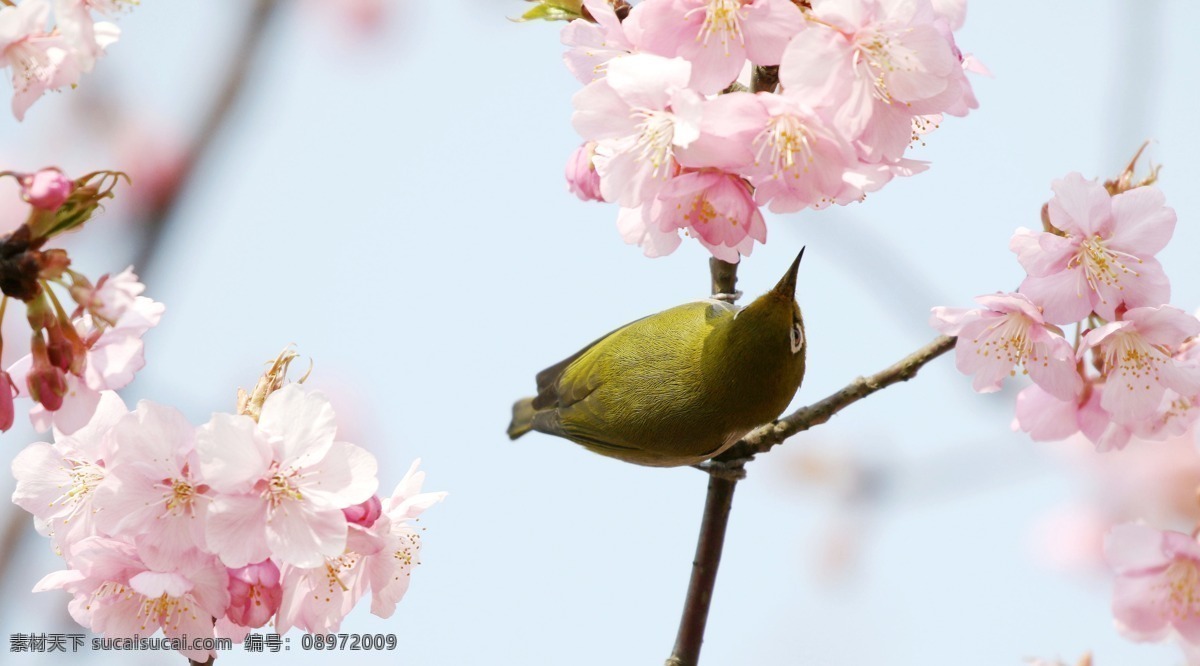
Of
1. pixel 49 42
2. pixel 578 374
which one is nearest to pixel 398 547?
pixel 49 42

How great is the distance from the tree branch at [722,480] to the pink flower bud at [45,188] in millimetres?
1691

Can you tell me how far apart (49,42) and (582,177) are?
117 centimetres

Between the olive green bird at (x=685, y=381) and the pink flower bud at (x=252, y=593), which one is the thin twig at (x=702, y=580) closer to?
the olive green bird at (x=685, y=381)

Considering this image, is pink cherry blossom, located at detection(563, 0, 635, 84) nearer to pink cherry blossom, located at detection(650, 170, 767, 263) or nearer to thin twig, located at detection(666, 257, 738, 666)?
pink cherry blossom, located at detection(650, 170, 767, 263)

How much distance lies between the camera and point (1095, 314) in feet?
7.23

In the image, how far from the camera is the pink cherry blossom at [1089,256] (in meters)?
2.13

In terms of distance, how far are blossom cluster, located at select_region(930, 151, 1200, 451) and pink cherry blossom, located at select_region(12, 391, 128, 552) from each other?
1716 mm

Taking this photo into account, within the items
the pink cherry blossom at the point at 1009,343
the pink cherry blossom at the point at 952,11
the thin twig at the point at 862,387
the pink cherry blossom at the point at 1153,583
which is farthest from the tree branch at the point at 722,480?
the pink cherry blossom at the point at 952,11

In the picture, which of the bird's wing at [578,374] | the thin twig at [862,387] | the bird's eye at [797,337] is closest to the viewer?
the thin twig at [862,387]

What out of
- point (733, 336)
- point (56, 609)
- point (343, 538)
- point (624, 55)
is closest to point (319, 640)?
point (343, 538)

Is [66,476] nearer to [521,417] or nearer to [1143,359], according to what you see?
[1143,359]

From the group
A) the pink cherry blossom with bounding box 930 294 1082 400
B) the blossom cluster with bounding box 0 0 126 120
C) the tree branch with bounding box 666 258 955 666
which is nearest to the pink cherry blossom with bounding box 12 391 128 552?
the blossom cluster with bounding box 0 0 126 120

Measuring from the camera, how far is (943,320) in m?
2.31

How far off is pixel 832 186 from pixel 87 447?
148 cm
